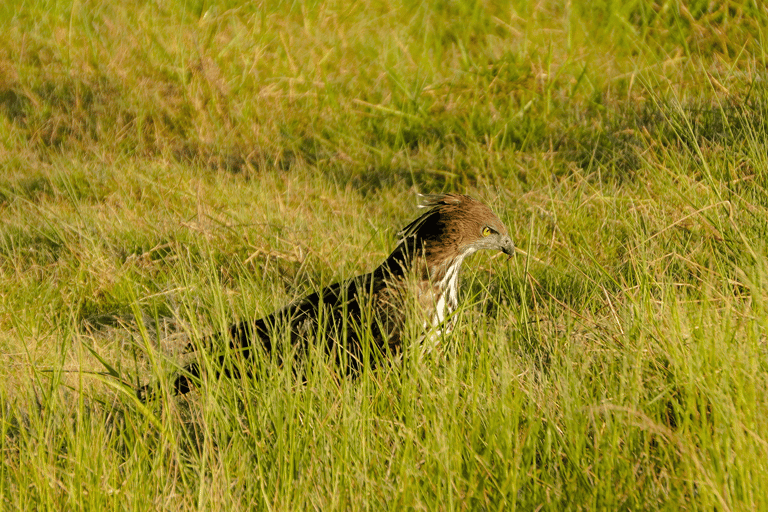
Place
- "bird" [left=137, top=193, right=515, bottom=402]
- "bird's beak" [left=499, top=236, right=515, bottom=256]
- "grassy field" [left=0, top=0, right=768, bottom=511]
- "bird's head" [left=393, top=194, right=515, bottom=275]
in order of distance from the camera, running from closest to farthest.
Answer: "grassy field" [left=0, top=0, right=768, bottom=511] → "bird" [left=137, top=193, right=515, bottom=402] → "bird's head" [left=393, top=194, right=515, bottom=275] → "bird's beak" [left=499, top=236, right=515, bottom=256]

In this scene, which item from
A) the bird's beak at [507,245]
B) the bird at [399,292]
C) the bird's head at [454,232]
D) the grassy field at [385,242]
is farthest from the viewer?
the bird's beak at [507,245]

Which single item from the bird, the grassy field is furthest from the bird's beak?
the grassy field

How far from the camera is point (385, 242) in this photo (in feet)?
14.5

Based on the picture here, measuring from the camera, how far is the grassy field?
2.20 metres

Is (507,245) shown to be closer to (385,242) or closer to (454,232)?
(454,232)

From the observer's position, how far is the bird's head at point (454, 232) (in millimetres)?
3381

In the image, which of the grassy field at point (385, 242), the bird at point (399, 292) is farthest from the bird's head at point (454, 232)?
the grassy field at point (385, 242)

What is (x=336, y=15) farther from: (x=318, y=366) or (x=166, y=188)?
(x=318, y=366)

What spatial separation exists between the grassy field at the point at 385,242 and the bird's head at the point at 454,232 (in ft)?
0.65

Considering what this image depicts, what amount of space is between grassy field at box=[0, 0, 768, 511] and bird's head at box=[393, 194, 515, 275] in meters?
0.20

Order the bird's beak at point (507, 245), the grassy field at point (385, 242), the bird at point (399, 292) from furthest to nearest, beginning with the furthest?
the bird's beak at point (507, 245) → the bird at point (399, 292) → the grassy field at point (385, 242)

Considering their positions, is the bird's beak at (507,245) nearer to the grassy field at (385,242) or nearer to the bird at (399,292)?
the bird at (399,292)

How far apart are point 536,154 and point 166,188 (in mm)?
2382

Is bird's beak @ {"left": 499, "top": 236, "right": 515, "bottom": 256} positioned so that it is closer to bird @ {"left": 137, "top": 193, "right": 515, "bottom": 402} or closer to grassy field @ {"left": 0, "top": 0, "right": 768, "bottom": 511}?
bird @ {"left": 137, "top": 193, "right": 515, "bottom": 402}
